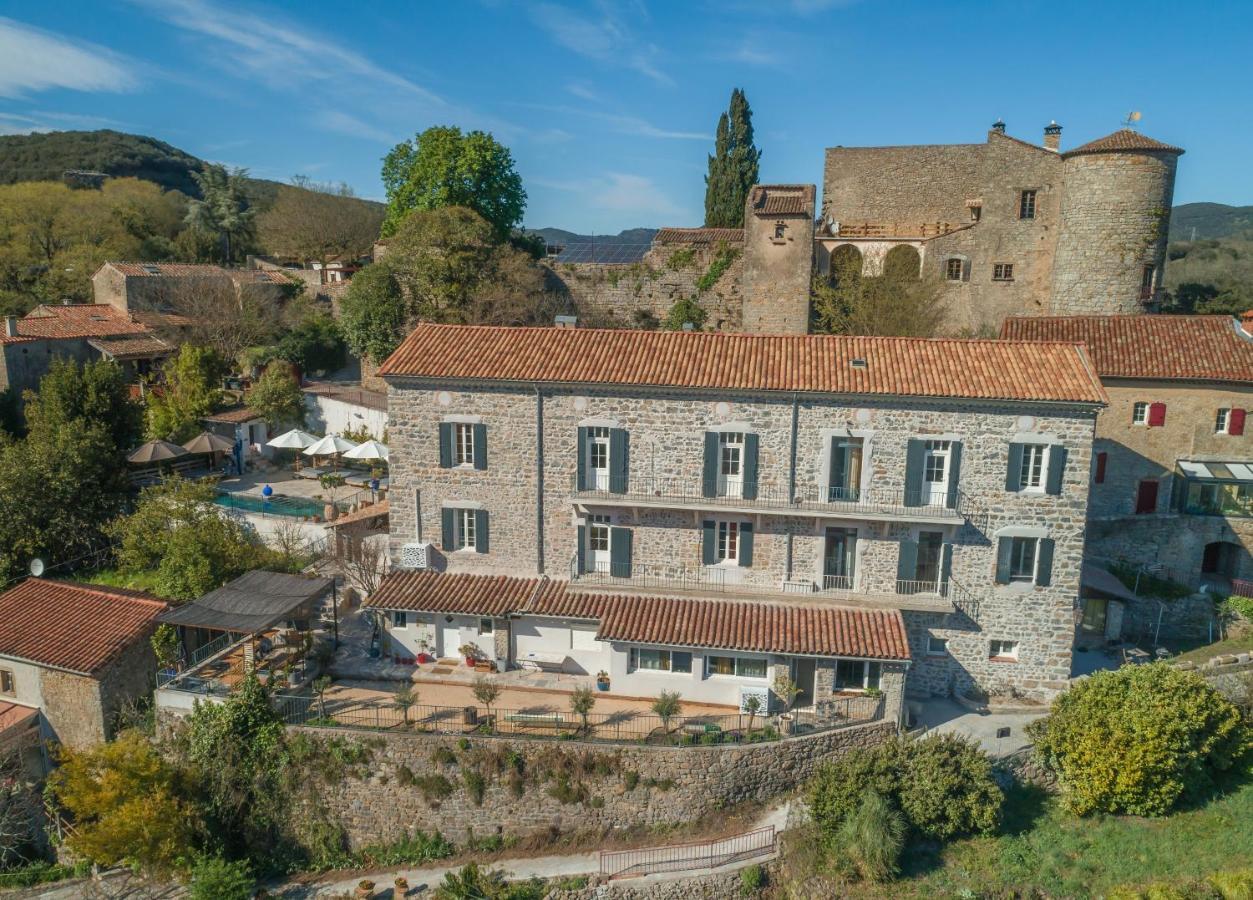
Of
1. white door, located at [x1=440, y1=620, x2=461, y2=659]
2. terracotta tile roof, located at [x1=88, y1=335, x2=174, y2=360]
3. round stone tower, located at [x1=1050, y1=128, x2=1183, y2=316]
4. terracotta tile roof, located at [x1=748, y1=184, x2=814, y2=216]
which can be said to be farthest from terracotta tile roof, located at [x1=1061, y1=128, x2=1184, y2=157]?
terracotta tile roof, located at [x1=88, y1=335, x2=174, y2=360]

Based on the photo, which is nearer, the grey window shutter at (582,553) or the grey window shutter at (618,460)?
the grey window shutter at (618,460)

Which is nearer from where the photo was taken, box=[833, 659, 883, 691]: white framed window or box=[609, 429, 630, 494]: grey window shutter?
box=[833, 659, 883, 691]: white framed window

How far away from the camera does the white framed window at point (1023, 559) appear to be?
21.7 meters

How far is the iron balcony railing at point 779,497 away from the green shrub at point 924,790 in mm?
5663

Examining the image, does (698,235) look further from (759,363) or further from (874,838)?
(874,838)

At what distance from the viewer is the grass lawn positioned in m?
18.3

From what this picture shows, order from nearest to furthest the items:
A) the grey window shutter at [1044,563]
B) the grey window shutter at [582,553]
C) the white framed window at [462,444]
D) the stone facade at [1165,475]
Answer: the grey window shutter at [1044,563] → the grey window shutter at [582,553] → the white framed window at [462,444] → the stone facade at [1165,475]

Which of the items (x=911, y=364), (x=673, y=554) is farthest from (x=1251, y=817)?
(x=673, y=554)

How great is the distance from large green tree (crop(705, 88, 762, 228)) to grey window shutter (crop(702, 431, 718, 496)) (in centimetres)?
3440

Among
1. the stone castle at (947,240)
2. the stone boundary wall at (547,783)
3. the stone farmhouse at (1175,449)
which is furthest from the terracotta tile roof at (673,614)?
the stone castle at (947,240)

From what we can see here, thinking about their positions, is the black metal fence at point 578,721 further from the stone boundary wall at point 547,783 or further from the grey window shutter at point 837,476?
the grey window shutter at point 837,476

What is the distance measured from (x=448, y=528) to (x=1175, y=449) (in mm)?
24888

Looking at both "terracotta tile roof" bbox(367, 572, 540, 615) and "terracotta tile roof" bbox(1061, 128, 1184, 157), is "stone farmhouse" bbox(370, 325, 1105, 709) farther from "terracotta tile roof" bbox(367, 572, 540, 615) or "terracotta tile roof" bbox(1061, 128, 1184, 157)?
"terracotta tile roof" bbox(1061, 128, 1184, 157)

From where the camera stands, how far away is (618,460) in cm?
2261
